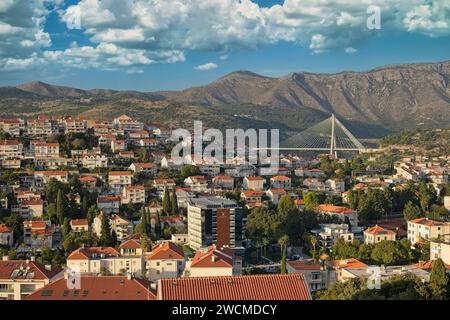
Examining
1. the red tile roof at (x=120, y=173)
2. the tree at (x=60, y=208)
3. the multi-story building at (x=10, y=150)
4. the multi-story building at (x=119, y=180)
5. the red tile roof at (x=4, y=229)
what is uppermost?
the multi-story building at (x=10, y=150)

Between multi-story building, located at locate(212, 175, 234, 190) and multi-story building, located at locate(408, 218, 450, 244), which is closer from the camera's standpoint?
multi-story building, located at locate(408, 218, 450, 244)

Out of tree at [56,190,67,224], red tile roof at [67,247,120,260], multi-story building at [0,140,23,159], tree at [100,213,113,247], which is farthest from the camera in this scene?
multi-story building at [0,140,23,159]

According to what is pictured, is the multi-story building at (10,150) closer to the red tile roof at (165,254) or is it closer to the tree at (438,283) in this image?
the red tile roof at (165,254)

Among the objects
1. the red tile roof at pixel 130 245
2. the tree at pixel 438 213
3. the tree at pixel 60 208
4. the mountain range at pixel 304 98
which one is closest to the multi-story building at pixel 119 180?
the tree at pixel 60 208

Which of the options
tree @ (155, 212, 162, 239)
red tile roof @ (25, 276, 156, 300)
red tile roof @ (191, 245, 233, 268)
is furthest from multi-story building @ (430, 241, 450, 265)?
red tile roof @ (25, 276, 156, 300)

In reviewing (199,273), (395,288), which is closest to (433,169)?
(199,273)

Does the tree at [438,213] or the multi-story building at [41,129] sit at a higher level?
the multi-story building at [41,129]

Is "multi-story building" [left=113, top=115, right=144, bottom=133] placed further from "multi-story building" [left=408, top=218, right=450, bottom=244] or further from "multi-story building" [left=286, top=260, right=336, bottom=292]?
"multi-story building" [left=286, top=260, right=336, bottom=292]
